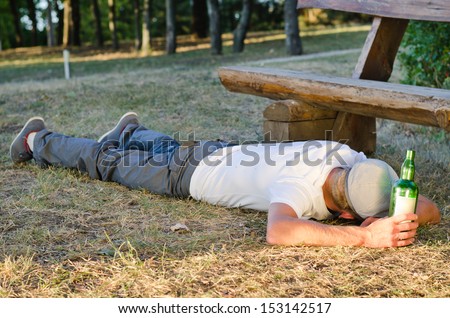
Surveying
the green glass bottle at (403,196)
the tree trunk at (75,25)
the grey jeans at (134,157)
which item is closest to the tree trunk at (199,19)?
the tree trunk at (75,25)

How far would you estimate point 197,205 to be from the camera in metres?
4.47

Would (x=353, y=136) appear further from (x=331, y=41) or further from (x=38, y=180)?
(x=331, y=41)

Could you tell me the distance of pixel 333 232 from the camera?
357 cm

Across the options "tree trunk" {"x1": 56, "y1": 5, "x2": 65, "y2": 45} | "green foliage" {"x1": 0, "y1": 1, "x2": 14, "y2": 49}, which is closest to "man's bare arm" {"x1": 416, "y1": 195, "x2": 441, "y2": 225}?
"tree trunk" {"x1": 56, "y1": 5, "x2": 65, "y2": 45}

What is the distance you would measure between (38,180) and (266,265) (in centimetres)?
234

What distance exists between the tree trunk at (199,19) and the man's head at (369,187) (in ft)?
67.8

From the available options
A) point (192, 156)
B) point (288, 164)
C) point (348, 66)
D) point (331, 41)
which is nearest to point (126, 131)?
point (192, 156)

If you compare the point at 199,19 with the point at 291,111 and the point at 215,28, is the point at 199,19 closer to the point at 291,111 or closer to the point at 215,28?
the point at 215,28

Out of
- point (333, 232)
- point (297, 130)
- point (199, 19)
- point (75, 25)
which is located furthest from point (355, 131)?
point (75, 25)

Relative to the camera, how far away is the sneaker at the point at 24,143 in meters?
5.46

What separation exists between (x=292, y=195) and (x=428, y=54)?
12.3 feet

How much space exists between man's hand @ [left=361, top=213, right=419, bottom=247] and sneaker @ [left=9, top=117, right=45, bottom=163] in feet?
9.77

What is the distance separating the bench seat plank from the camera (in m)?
4.26

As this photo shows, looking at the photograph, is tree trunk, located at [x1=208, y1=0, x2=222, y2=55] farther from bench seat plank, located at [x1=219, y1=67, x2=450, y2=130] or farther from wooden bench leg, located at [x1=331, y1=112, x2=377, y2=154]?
wooden bench leg, located at [x1=331, y1=112, x2=377, y2=154]
